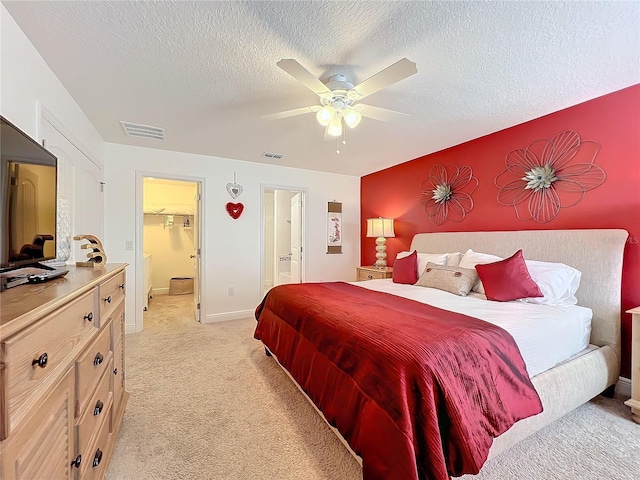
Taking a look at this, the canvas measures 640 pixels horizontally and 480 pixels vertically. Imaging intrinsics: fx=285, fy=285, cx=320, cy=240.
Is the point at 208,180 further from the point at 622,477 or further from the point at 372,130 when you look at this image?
the point at 622,477

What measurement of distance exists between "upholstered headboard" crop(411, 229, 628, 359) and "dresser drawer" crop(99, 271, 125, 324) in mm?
3240

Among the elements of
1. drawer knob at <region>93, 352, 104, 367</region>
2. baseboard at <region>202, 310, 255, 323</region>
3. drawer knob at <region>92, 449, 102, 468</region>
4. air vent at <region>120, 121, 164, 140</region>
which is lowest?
baseboard at <region>202, 310, 255, 323</region>

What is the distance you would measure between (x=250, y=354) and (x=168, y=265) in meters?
4.18

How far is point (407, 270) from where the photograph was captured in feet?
10.7

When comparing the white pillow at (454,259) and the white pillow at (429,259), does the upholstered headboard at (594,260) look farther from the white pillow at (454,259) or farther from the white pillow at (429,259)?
the white pillow at (429,259)

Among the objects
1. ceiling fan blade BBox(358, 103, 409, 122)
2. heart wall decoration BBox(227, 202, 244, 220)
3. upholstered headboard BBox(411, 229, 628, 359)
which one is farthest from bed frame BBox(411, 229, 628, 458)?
heart wall decoration BBox(227, 202, 244, 220)

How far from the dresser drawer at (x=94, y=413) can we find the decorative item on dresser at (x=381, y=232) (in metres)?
3.53

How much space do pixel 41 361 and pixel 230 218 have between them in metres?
3.53

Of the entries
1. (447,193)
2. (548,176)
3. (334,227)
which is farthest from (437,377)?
(334,227)

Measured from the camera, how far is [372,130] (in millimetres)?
3043

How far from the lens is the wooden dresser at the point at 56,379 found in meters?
0.62

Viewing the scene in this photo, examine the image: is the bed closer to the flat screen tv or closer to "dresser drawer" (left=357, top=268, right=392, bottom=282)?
the flat screen tv

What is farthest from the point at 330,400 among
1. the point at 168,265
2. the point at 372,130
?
the point at 168,265

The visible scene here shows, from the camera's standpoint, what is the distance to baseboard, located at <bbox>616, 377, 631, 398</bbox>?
Result: 2.17 meters
